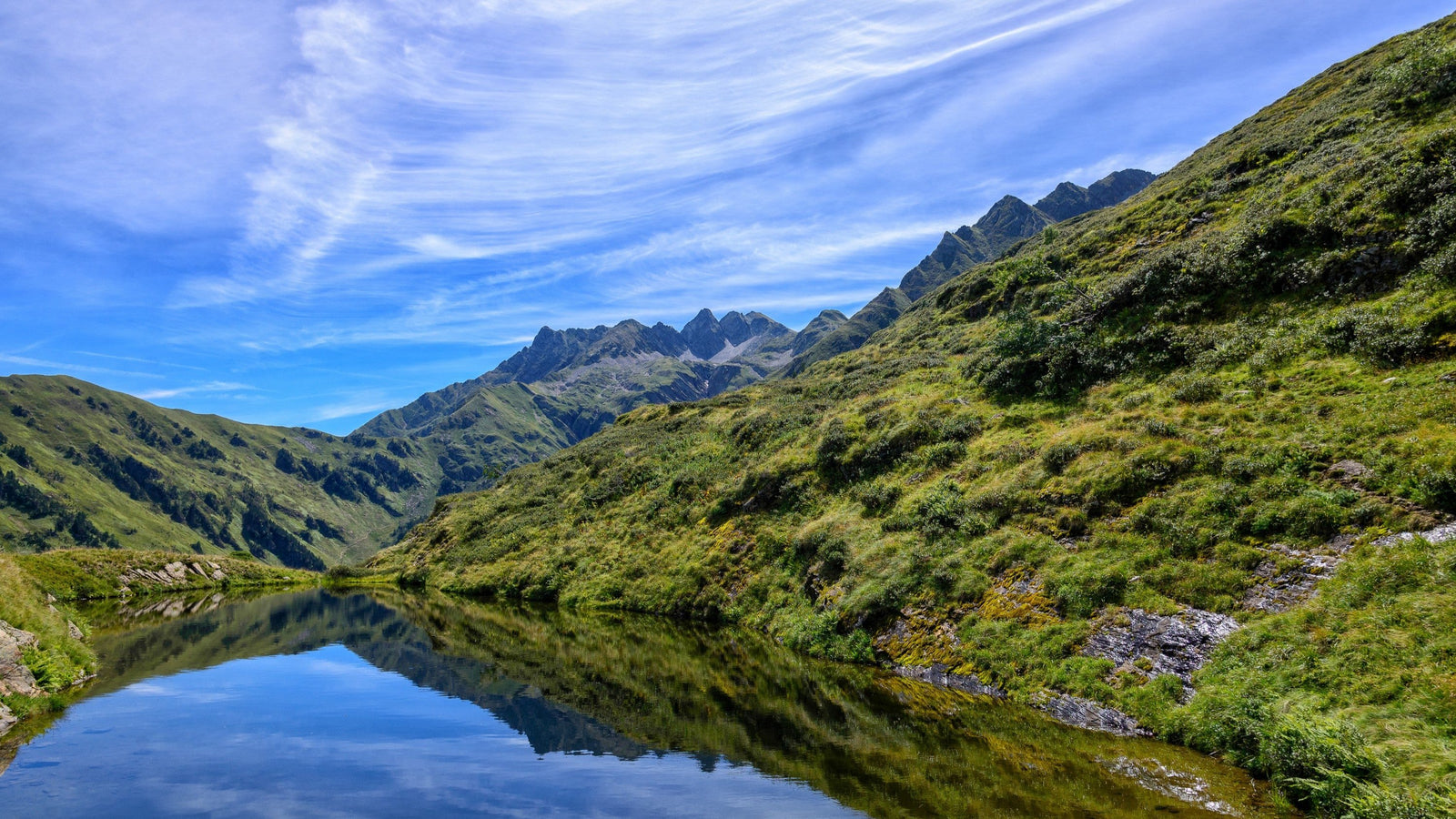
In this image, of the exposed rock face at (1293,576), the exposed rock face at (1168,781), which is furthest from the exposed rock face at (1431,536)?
the exposed rock face at (1168,781)

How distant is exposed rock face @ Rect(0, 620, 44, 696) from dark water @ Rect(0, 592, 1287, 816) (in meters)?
1.31

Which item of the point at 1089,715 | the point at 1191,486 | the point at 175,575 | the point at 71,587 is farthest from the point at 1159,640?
the point at 175,575

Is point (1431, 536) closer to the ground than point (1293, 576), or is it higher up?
higher up

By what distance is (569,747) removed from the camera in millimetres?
15469

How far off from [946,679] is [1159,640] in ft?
21.9

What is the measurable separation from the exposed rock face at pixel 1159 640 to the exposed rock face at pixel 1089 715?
1.49m

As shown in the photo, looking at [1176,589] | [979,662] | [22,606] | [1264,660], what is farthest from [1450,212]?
[22,606]

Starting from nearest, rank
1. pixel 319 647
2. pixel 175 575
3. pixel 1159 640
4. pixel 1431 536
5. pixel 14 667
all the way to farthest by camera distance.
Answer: pixel 1431 536, pixel 1159 640, pixel 14 667, pixel 319 647, pixel 175 575

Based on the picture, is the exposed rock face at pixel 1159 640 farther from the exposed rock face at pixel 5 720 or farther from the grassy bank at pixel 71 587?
the grassy bank at pixel 71 587

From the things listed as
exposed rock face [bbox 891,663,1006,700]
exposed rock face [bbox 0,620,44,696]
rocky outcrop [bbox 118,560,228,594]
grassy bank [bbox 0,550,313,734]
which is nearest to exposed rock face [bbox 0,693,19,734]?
grassy bank [bbox 0,550,313,734]

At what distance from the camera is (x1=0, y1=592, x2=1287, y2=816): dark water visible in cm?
1152

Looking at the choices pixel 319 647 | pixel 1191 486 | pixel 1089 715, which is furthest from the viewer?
pixel 319 647

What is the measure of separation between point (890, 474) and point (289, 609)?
46.6 metres

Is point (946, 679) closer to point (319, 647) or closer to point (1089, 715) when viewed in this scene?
point (1089, 715)
